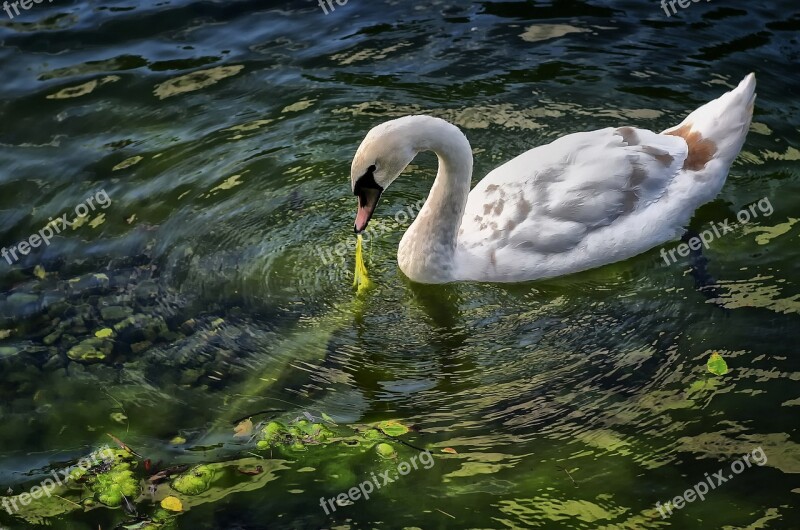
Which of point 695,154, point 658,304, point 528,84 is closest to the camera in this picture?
point 658,304

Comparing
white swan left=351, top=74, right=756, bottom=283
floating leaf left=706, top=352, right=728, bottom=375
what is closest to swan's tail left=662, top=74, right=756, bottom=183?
white swan left=351, top=74, right=756, bottom=283

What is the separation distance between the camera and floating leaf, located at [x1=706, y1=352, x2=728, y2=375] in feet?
21.2

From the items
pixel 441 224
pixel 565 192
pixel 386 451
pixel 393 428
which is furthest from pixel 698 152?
pixel 386 451

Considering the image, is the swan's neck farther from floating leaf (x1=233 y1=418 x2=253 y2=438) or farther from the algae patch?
floating leaf (x1=233 y1=418 x2=253 y2=438)

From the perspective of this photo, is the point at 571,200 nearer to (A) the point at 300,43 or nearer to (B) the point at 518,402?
(B) the point at 518,402

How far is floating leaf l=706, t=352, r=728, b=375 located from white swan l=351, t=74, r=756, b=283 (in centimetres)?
117

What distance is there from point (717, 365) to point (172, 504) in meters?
3.45

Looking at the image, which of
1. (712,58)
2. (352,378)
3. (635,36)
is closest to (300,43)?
(635,36)

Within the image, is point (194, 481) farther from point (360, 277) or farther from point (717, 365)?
point (717, 365)

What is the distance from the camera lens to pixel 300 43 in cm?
1037

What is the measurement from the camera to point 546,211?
7.18 metres

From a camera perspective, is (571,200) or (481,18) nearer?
(571,200)

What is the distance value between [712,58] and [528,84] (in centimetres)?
186

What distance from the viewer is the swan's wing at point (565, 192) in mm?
7176
